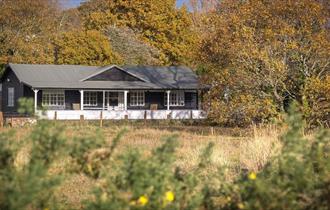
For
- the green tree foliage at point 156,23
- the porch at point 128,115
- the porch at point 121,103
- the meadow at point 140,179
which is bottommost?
the meadow at point 140,179

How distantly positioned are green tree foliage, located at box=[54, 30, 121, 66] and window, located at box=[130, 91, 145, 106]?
25.1 feet

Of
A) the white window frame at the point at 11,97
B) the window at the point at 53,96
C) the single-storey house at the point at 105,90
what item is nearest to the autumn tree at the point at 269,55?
the single-storey house at the point at 105,90

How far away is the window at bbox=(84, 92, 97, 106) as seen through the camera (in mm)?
45719

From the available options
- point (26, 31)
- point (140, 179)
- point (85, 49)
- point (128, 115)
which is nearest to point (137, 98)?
point (128, 115)

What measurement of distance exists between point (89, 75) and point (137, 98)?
15.5 feet

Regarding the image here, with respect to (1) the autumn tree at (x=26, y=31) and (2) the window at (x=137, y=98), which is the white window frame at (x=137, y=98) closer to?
(2) the window at (x=137, y=98)

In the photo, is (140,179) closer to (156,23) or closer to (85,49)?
(85,49)

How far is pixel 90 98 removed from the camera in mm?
46000

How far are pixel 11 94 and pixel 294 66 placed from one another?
2875 cm

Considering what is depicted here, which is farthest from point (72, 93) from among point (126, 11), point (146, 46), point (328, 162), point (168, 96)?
point (328, 162)

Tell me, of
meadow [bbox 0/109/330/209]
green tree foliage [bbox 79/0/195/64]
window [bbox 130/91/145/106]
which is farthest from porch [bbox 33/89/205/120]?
meadow [bbox 0/109/330/209]

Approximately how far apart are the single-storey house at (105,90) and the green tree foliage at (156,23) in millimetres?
9218

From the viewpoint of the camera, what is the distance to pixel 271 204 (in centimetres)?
529

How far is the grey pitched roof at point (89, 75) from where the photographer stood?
43250 mm
